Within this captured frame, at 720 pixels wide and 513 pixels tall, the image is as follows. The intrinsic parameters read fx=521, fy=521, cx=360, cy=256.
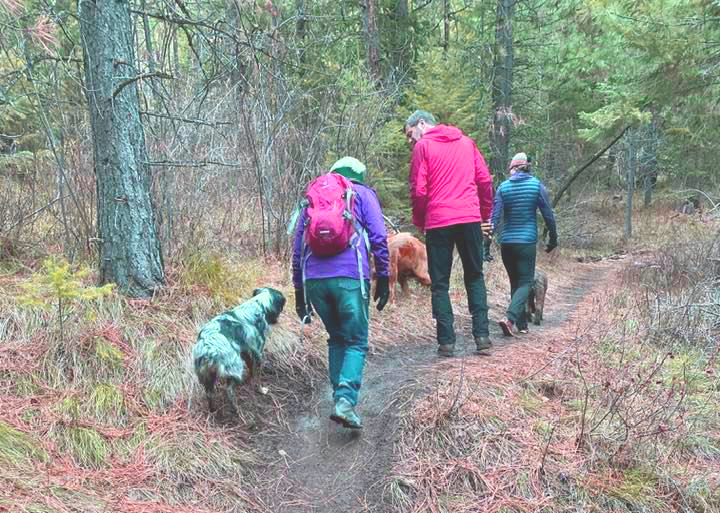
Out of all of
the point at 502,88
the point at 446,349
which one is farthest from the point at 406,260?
the point at 502,88

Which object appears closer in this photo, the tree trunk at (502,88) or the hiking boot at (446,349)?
the hiking boot at (446,349)

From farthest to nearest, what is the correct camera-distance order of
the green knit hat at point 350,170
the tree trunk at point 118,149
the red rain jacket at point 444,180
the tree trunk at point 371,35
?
1. the tree trunk at point 371,35
2. the red rain jacket at point 444,180
3. the tree trunk at point 118,149
4. the green knit hat at point 350,170

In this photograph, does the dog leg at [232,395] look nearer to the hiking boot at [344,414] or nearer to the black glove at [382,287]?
the hiking boot at [344,414]

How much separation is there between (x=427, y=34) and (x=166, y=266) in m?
10.5

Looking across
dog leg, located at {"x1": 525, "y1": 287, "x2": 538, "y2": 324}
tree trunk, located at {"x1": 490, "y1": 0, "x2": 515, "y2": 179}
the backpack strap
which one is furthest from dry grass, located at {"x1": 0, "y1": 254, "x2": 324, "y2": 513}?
tree trunk, located at {"x1": 490, "y1": 0, "x2": 515, "y2": 179}

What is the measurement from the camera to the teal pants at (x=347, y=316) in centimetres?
342

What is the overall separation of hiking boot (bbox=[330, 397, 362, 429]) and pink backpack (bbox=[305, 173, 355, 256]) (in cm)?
97

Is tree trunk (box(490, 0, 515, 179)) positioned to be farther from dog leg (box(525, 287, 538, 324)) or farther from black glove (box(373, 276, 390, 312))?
black glove (box(373, 276, 390, 312))

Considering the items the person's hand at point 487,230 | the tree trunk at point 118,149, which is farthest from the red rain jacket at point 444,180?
the tree trunk at point 118,149

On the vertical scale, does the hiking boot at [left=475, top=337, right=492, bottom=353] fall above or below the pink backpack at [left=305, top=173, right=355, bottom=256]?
below

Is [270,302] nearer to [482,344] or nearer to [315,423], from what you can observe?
[315,423]

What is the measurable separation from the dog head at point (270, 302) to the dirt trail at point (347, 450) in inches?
29.2

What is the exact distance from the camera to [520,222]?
5734 millimetres

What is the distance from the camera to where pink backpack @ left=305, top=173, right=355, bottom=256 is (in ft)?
10.8
